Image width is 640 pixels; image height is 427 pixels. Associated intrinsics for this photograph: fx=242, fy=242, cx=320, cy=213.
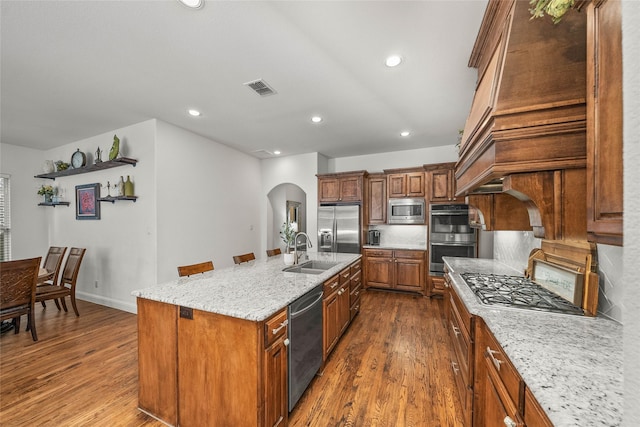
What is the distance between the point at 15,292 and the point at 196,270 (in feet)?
7.50

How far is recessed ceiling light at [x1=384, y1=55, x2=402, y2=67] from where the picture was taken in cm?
219

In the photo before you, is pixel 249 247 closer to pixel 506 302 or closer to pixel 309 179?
pixel 309 179

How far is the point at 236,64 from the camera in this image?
2.27m

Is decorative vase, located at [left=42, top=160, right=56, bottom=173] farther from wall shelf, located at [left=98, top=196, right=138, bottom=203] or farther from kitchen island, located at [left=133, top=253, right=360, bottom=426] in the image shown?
kitchen island, located at [left=133, top=253, right=360, bottom=426]

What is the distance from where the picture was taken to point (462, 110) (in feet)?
10.7

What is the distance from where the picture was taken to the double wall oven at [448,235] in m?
4.20

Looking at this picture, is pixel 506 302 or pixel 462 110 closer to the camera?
pixel 506 302

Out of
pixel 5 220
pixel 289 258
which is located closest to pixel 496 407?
pixel 289 258

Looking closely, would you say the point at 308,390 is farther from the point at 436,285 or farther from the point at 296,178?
the point at 296,178

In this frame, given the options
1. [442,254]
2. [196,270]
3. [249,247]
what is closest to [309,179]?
[249,247]

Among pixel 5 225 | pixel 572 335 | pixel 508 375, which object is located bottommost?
pixel 508 375

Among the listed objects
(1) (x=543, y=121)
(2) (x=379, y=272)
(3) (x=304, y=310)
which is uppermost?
(1) (x=543, y=121)

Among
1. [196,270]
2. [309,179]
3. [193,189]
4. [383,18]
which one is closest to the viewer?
[383,18]

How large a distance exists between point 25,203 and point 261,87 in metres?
5.58
